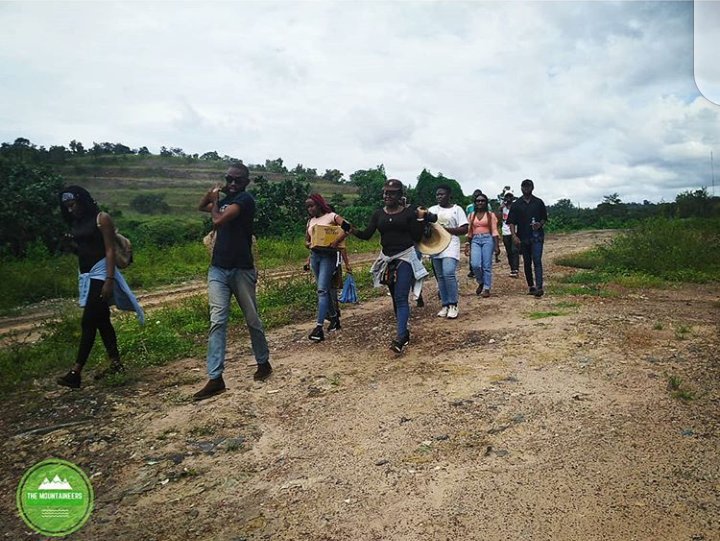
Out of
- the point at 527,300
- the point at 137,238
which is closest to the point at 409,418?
the point at 527,300

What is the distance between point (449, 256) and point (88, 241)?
395 cm

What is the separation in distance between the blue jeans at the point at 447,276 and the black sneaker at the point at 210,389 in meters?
3.17

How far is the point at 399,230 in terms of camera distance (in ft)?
17.9

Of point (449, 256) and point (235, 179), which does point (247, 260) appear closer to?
point (235, 179)

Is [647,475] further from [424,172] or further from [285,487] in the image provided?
[424,172]

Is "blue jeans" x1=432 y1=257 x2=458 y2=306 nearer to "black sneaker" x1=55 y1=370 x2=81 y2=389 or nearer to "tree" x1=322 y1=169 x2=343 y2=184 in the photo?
"black sneaker" x1=55 y1=370 x2=81 y2=389

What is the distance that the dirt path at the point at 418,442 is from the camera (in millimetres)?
2615

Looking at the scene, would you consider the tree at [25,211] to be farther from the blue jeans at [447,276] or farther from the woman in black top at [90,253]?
the blue jeans at [447,276]

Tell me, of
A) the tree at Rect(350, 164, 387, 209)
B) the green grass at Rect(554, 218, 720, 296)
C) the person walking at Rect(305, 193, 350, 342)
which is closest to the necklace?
the person walking at Rect(305, 193, 350, 342)

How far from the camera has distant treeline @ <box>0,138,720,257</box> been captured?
648 inches

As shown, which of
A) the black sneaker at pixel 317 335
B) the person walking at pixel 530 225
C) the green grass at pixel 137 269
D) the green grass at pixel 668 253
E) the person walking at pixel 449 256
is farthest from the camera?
the green grass at pixel 137 269

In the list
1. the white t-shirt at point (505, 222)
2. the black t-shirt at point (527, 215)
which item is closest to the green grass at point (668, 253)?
the white t-shirt at point (505, 222)

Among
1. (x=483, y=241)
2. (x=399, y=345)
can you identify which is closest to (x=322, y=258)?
(x=399, y=345)

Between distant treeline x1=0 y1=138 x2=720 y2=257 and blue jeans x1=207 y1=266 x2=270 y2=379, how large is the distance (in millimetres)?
12867
